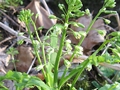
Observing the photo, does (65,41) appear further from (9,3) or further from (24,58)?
(9,3)

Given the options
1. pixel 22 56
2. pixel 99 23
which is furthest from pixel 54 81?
pixel 99 23

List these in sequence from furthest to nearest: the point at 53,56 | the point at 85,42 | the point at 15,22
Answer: the point at 15,22
the point at 85,42
the point at 53,56

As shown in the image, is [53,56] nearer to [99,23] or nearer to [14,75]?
[14,75]

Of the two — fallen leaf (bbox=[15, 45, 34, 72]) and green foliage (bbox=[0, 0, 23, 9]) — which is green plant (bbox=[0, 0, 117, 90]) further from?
green foliage (bbox=[0, 0, 23, 9])

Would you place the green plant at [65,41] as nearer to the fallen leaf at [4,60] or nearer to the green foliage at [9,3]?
the fallen leaf at [4,60]

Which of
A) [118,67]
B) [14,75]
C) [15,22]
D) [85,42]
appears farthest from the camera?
[15,22]

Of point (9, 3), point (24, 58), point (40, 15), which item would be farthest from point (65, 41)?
point (9, 3)

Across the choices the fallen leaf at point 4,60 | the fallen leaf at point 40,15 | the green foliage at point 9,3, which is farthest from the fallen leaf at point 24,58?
the green foliage at point 9,3

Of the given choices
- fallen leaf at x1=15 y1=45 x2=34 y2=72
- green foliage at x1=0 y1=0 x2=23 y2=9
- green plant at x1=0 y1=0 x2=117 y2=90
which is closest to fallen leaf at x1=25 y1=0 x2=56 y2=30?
green foliage at x1=0 y1=0 x2=23 y2=9
